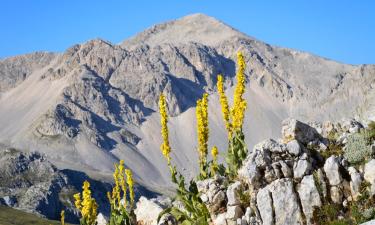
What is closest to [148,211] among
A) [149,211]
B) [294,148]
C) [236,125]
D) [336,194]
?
[149,211]

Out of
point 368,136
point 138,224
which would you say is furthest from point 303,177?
point 138,224

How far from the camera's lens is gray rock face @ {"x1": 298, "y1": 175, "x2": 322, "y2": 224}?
23125 millimetres

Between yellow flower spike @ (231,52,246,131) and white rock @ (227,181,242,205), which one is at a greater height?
yellow flower spike @ (231,52,246,131)

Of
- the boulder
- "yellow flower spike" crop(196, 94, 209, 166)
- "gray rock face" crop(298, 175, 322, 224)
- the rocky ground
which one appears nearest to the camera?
the rocky ground

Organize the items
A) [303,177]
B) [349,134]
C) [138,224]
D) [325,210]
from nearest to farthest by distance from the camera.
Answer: [325,210]
[303,177]
[349,134]
[138,224]

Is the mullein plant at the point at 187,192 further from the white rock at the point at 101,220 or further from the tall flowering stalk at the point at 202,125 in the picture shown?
the white rock at the point at 101,220

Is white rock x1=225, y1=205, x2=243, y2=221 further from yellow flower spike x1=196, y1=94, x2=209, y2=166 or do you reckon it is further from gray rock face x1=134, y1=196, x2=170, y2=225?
gray rock face x1=134, y1=196, x2=170, y2=225

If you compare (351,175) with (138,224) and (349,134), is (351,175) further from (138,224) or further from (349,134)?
(138,224)

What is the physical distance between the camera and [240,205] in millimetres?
25156

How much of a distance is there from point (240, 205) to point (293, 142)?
3.79m

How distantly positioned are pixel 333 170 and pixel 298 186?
164 cm

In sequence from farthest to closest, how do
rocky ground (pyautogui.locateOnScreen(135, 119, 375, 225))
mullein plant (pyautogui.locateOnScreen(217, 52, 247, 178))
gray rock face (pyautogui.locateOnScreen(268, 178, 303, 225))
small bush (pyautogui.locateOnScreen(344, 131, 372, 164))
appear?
mullein plant (pyautogui.locateOnScreen(217, 52, 247, 178)) < small bush (pyautogui.locateOnScreen(344, 131, 372, 164)) < gray rock face (pyautogui.locateOnScreen(268, 178, 303, 225)) < rocky ground (pyautogui.locateOnScreen(135, 119, 375, 225))

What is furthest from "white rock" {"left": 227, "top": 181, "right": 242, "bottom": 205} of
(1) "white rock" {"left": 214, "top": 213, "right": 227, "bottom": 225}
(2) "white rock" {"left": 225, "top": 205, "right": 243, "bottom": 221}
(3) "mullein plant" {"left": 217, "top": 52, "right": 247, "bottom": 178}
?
(3) "mullein plant" {"left": 217, "top": 52, "right": 247, "bottom": 178}

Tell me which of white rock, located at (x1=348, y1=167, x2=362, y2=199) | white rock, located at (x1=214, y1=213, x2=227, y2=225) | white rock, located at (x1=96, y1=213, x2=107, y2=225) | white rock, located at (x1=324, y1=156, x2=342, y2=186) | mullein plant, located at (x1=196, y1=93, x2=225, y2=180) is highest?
mullein plant, located at (x1=196, y1=93, x2=225, y2=180)
